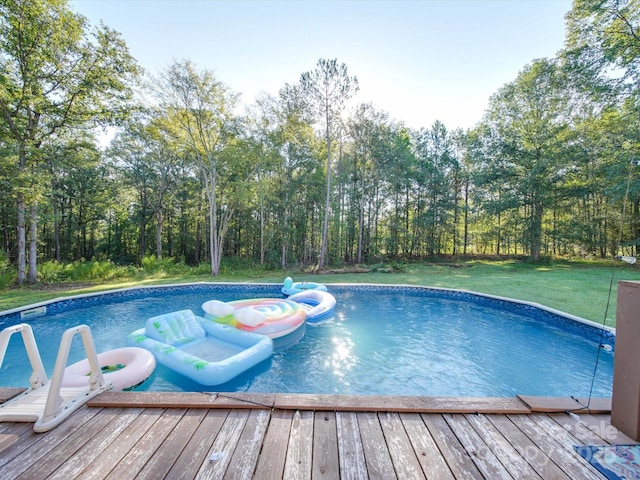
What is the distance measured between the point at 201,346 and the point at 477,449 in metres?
3.69

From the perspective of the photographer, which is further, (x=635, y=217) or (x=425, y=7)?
(x=635, y=217)

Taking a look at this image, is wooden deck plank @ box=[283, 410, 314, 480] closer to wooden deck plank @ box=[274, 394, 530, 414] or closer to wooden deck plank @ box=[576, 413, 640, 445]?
wooden deck plank @ box=[274, 394, 530, 414]

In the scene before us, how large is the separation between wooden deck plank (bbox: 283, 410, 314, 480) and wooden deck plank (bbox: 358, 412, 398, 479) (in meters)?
0.26

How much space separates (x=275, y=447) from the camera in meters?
1.22

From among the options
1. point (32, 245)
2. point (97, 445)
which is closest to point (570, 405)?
point (97, 445)

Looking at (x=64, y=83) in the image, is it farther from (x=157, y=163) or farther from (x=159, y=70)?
(x=157, y=163)

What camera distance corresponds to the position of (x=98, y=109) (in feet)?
25.2

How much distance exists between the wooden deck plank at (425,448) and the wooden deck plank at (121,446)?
1.34 meters

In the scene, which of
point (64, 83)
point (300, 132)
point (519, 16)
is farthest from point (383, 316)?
point (64, 83)

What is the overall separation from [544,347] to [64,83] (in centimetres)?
1259

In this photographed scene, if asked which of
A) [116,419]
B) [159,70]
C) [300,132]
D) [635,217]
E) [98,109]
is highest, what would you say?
[159,70]

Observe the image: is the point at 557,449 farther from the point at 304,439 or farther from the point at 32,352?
the point at 32,352

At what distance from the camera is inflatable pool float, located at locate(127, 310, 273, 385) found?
302 centimetres

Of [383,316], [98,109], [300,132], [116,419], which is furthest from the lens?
[300,132]
